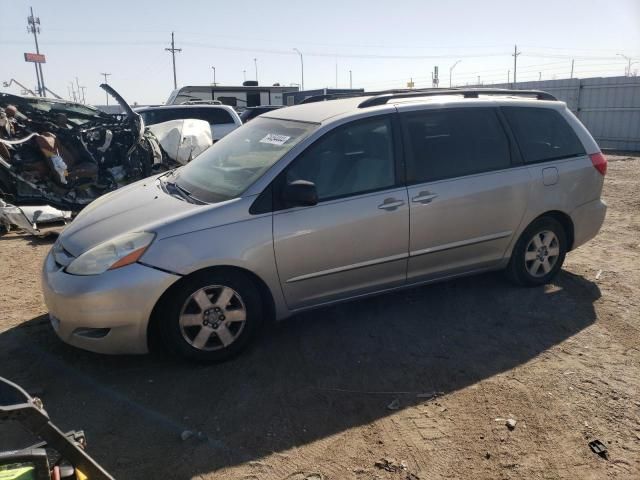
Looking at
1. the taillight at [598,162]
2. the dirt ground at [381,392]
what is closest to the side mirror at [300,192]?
the dirt ground at [381,392]

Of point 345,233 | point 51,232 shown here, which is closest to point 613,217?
point 345,233

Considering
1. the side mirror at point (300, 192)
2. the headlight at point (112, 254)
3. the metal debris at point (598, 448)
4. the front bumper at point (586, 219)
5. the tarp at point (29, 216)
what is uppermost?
the side mirror at point (300, 192)

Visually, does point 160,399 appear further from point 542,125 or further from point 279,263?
point 542,125

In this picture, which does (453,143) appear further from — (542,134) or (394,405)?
(394,405)

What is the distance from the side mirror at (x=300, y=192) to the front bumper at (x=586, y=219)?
2.70 metres

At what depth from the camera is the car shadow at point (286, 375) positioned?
282cm

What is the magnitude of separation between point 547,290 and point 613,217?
12.1ft

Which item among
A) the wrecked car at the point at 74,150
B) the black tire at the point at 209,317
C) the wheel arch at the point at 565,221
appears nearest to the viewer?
the black tire at the point at 209,317

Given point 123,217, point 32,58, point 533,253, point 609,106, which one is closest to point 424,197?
point 533,253

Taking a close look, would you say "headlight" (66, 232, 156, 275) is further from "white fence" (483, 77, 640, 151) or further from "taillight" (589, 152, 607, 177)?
"white fence" (483, 77, 640, 151)

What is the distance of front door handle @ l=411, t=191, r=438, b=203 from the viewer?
3.99 metres

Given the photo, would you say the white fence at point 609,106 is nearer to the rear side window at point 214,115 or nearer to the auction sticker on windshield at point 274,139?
the rear side window at point 214,115

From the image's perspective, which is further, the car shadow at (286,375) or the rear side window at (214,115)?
the rear side window at (214,115)

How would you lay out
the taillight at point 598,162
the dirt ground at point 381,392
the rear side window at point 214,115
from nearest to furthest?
the dirt ground at point 381,392, the taillight at point 598,162, the rear side window at point 214,115
